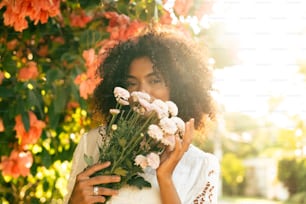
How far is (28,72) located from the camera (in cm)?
316

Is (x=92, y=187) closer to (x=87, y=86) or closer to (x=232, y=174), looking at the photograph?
(x=87, y=86)

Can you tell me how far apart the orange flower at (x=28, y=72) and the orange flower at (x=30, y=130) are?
15 centimetres

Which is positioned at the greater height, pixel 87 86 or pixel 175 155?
pixel 87 86

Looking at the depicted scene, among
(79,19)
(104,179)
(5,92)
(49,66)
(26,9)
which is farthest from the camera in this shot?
(79,19)

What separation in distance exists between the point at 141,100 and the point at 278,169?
46.8 ft

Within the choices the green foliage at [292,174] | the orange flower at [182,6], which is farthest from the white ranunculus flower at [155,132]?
the green foliage at [292,174]

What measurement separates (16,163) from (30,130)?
0.33m

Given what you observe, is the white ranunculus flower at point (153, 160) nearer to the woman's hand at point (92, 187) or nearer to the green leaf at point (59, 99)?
Answer: the woman's hand at point (92, 187)

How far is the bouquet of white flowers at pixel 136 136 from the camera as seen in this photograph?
6.75 ft

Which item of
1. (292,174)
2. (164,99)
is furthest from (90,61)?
(292,174)

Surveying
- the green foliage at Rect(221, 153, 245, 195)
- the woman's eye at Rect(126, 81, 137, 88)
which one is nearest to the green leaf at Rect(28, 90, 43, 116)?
the woman's eye at Rect(126, 81, 137, 88)

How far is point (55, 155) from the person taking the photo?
3619 millimetres

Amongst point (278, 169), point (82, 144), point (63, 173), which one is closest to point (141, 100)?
point (82, 144)

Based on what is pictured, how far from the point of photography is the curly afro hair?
2.50m
